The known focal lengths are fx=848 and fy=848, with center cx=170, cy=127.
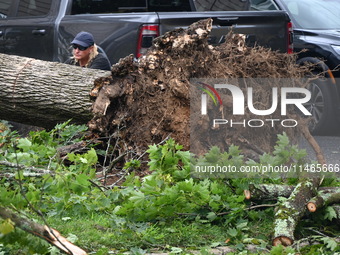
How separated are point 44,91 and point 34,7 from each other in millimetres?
3194

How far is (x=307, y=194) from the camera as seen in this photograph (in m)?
6.20

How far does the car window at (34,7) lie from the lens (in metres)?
11.7

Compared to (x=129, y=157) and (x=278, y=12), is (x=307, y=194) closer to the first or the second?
(x=129, y=157)

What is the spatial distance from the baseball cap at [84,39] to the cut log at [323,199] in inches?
177

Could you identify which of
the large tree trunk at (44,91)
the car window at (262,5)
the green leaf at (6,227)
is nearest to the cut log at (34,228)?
the green leaf at (6,227)

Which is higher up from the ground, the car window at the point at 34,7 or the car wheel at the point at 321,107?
the car window at the point at 34,7

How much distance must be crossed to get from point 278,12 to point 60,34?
2853 mm

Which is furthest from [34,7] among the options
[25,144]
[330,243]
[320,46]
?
[330,243]

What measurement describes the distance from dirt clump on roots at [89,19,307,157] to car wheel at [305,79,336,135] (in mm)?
3393

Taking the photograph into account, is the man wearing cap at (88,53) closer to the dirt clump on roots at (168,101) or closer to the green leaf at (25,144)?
the dirt clump on roots at (168,101)

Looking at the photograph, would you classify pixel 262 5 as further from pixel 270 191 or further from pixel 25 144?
pixel 270 191

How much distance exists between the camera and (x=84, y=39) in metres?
10.1

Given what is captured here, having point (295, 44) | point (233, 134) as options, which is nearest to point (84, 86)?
point (233, 134)

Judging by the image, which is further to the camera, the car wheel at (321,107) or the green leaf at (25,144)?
the car wheel at (321,107)
